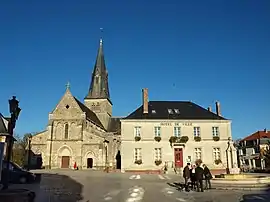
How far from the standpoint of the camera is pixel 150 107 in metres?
41.6

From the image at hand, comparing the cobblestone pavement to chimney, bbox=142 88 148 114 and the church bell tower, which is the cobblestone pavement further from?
the church bell tower

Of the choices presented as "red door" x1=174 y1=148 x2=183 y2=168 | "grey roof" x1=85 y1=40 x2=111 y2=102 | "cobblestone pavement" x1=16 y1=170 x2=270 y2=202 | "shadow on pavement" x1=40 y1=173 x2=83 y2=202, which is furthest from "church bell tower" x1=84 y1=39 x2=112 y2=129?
"cobblestone pavement" x1=16 y1=170 x2=270 y2=202

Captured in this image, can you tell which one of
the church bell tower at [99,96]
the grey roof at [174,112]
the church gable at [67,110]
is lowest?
the grey roof at [174,112]

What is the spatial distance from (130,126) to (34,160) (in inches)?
864

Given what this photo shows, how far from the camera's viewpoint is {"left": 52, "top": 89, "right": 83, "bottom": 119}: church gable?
5188 cm

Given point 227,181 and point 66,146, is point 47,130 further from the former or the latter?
point 227,181

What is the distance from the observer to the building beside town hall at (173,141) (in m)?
37.3

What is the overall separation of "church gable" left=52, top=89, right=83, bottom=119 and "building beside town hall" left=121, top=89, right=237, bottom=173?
15.5 metres

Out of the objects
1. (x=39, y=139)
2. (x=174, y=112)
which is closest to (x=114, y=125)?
(x=39, y=139)

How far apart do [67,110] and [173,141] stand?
22.5m

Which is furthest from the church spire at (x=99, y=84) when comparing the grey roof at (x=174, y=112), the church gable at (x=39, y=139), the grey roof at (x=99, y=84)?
the grey roof at (x=174, y=112)

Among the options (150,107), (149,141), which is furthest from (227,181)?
(150,107)

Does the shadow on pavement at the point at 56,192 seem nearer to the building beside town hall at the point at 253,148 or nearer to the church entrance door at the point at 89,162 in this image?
the church entrance door at the point at 89,162

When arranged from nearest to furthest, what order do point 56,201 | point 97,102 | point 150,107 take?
point 56,201 < point 150,107 < point 97,102
